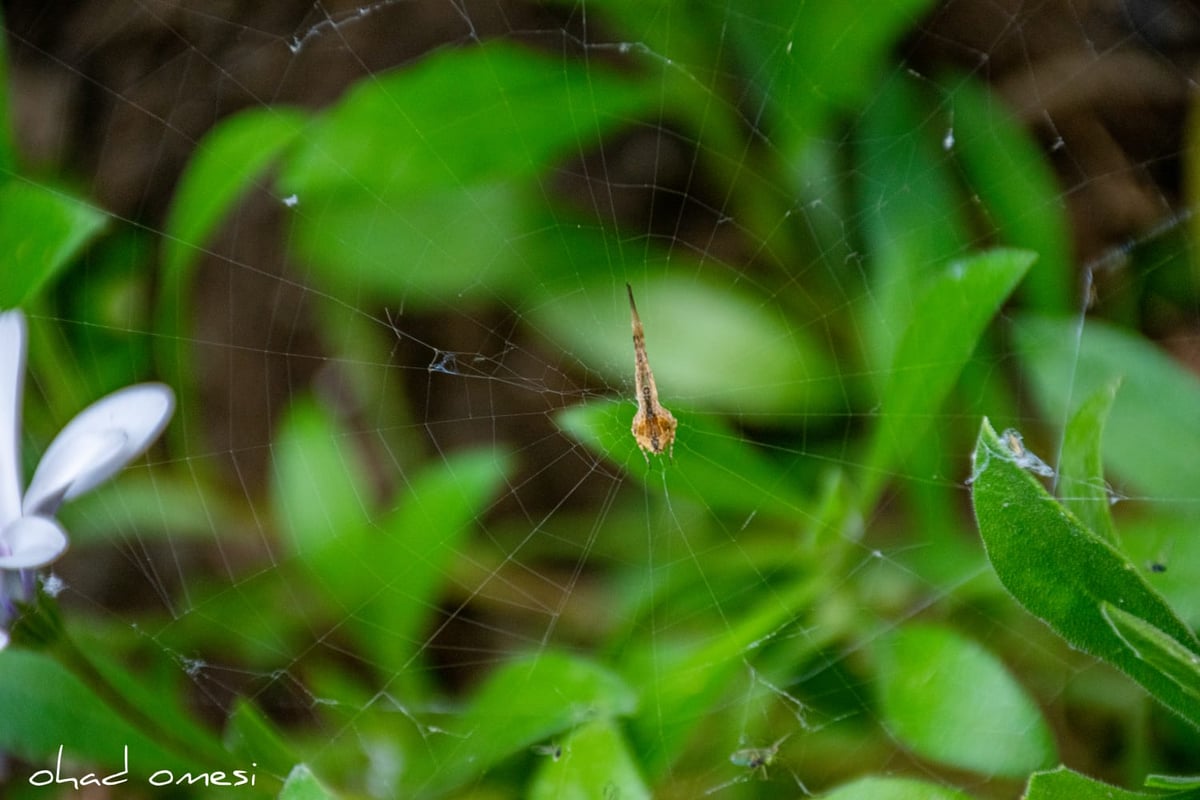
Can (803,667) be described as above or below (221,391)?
below

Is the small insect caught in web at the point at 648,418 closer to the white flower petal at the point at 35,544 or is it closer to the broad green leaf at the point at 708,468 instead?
the broad green leaf at the point at 708,468

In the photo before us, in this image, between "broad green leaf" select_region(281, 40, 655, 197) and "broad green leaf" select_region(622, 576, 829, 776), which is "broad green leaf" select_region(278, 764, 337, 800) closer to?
"broad green leaf" select_region(622, 576, 829, 776)

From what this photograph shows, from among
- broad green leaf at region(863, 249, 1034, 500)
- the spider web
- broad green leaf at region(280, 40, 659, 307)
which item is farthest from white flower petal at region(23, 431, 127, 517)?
broad green leaf at region(863, 249, 1034, 500)

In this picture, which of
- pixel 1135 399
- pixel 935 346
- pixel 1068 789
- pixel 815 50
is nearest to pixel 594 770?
pixel 1068 789

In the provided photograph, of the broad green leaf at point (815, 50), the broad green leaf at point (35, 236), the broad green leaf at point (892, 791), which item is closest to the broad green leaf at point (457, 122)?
the broad green leaf at point (815, 50)

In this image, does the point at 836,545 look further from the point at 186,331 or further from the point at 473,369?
the point at 186,331

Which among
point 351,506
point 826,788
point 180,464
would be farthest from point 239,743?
point 826,788
